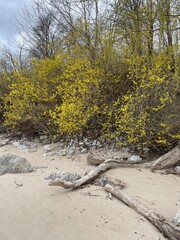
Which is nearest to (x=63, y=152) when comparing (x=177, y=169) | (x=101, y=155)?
(x=101, y=155)

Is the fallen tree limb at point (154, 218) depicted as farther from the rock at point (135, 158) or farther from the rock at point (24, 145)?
the rock at point (24, 145)

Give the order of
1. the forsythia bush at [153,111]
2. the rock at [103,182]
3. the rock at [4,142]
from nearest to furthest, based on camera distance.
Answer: the rock at [103,182]
the forsythia bush at [153,111]
the rock at [4,142]

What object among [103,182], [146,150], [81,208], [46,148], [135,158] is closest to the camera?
[81,208]

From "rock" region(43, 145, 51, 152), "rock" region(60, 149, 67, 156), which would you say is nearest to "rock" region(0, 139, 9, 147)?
"rock" region(43, 145, 51, 152)

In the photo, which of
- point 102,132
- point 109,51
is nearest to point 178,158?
point 102,132

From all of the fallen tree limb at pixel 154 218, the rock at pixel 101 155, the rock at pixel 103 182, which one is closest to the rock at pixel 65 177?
the rock at pixel 103 182

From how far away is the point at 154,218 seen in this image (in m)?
2.84

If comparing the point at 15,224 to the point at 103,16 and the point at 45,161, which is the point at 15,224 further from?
the point at 103,16

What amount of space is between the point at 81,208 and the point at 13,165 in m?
2.09

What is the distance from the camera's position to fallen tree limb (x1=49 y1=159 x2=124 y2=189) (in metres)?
3.61

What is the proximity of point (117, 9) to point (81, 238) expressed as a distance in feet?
16.9

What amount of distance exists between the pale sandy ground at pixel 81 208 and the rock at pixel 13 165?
177 millimetres

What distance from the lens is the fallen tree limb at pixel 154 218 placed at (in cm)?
260

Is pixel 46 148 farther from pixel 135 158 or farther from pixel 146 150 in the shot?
pixel 146 150
